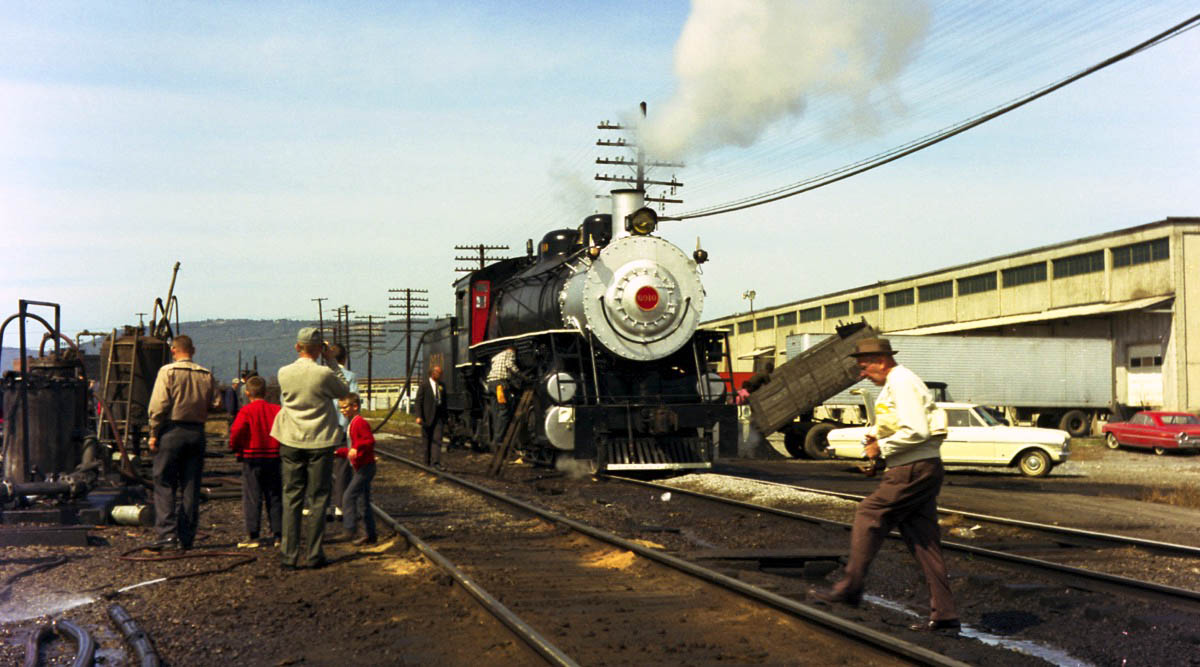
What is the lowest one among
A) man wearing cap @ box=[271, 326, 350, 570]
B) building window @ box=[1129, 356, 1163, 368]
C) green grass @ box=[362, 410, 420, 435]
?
green grass @ box=[362, 410, 420, 435]

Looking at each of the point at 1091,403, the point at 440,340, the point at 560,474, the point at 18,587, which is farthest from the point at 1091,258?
the point at 18,587

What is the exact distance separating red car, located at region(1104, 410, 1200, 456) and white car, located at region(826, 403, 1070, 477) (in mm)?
11566

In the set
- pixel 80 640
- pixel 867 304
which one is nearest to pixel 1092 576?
pixel 80 640

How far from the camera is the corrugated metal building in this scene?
37531 millimetres

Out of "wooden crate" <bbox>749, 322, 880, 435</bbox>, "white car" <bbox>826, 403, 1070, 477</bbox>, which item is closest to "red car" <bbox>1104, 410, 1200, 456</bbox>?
"wooden crate" <bbox>749, 322, 880, 435</bbox>

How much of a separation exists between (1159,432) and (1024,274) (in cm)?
1744

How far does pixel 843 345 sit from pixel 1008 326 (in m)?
27.0

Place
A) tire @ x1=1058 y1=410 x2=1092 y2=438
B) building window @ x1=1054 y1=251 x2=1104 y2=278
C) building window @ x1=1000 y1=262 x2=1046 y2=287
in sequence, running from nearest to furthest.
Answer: tire @ x1=1058 y1=410 x2=1092 y2=438 < building window @ x1=1054 y1=251 x2=1104 y2=278 < building window @ x1=1000 y1=262 x2=1046 y2=287

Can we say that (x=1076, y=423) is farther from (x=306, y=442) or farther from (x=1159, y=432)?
(x=306, y=442)

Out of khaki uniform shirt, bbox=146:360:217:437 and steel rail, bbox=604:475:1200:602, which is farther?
khaki uniform shirt, bbox=146:360:217:437

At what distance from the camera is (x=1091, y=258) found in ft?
135

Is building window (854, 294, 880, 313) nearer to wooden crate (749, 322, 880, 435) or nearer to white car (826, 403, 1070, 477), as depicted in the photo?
wooden crate (749, 322, 880, 435)

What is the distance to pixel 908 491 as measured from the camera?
6.09m

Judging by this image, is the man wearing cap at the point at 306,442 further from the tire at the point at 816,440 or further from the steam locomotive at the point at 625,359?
the tire at the point at 816,440
